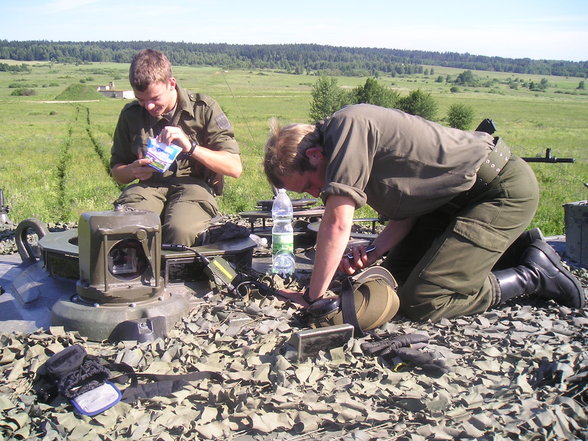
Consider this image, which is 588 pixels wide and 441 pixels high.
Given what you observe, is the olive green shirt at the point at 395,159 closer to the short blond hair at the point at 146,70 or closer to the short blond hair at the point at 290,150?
the short blond hair at the point at 290,150

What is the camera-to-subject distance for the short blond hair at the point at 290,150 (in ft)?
12.3

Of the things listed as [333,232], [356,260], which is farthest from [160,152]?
[333,232]

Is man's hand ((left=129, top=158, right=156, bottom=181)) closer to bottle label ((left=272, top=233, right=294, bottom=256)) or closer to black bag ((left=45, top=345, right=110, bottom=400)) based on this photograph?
bottle label ((left=272, top=233, right=294, bottom=256))

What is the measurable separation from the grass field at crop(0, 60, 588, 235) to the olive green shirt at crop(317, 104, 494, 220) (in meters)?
2.91

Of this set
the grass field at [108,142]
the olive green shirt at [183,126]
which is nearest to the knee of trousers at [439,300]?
the olive green shirt at [183,126]

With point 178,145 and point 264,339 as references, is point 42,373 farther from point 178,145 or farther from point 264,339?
point 178,145

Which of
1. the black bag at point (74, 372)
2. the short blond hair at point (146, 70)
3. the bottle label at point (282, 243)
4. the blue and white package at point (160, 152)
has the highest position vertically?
the short blond hair at point (146, 70)

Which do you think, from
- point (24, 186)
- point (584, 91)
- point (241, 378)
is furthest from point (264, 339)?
point (584, 91)

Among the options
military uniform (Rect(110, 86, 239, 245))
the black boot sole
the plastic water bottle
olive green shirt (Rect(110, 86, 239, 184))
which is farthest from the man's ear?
the black boot sole

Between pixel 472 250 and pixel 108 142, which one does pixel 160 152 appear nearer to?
pixel 472 250

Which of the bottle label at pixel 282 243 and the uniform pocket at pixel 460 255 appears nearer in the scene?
the uniform pocket at pixel 460 255

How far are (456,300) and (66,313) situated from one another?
2.55 m

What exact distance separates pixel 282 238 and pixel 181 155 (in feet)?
3.80

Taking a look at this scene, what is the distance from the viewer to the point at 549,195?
45.3ft
